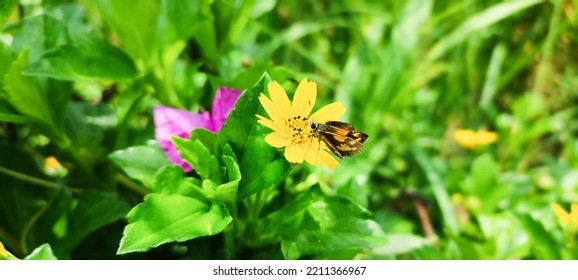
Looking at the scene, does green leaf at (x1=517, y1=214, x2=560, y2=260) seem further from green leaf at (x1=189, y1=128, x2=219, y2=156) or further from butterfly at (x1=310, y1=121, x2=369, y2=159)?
green leaf at (x1=189, y1=128, x2=219, y2=156)

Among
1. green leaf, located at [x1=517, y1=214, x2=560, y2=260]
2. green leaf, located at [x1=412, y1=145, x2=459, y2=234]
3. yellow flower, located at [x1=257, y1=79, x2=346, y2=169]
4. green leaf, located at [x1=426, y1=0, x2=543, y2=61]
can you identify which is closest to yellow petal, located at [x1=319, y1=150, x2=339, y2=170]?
yellow flower, located at [x1=257, y1=79, x2=346, y2=169]

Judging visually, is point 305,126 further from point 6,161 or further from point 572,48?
point 572,48

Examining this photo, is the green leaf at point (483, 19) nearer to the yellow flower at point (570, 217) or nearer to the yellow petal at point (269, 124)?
the yellow flower at point (570, 217)

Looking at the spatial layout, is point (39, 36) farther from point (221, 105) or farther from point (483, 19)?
point (483, 19)

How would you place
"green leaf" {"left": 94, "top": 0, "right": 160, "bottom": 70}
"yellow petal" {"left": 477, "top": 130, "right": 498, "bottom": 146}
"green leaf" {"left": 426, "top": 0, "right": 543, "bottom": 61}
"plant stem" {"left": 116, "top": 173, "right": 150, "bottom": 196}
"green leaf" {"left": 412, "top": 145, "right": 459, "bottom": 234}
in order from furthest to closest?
1. "yellow petal" {"left": 477, "top": 130, "right": 498, "bottom": 146}
2. "green leaf" {"left": 426, "top": 0, "right": 543, "bottom": 61}
3. "green leaf" {"left": 412, "top": 145, "right": 459, "bottom": 234}
4. "plant stem" {"left": 116, "top": 173, "right": 150, "bottom": 196}
5. "green leaf" {"left": 94, "top": 0, "right": 160, "bottom": 70}

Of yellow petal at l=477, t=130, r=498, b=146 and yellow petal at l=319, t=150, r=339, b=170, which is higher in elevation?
yellow petal at l=477, t=130, r=498, b=146
